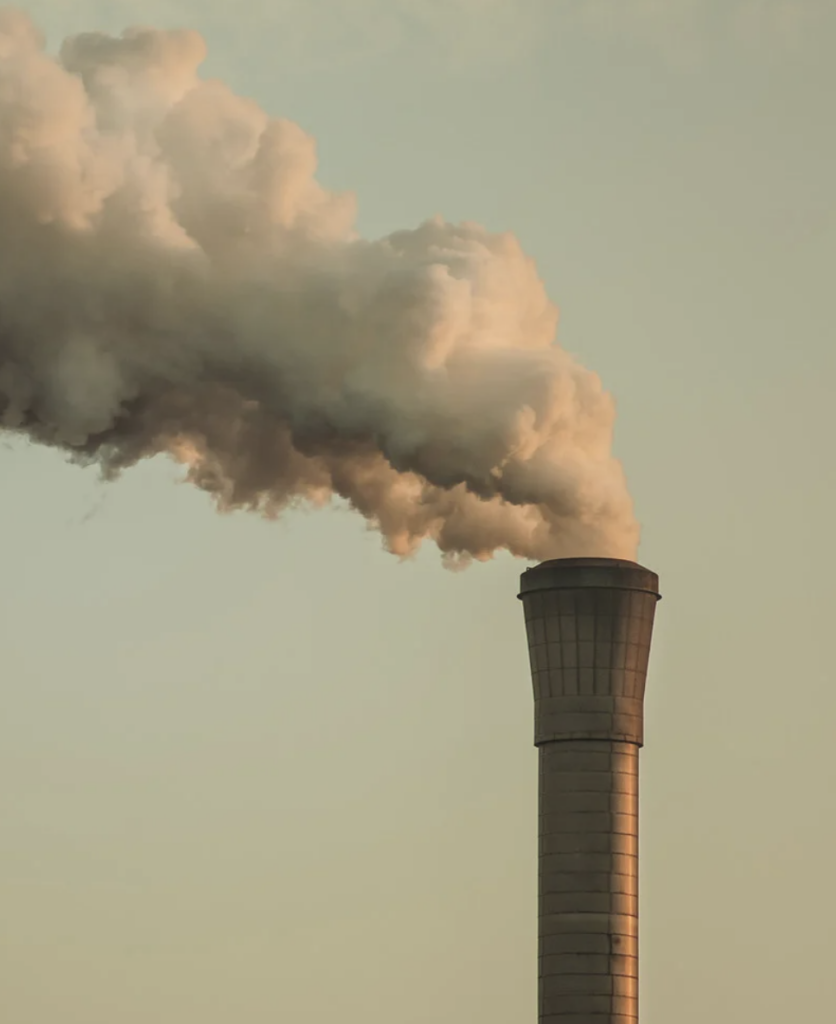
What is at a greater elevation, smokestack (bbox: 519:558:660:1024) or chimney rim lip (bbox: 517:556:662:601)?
chimney rim lip (bbox: 517:556:662:601)

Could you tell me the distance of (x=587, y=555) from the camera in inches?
1913

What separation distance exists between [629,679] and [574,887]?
4.97 meters

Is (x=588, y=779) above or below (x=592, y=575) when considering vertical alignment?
below

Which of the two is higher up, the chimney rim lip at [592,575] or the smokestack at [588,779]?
the chimney rim lip at [592,575]

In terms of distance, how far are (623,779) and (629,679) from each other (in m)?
2.33

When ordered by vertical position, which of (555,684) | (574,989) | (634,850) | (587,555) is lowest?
(574,989)

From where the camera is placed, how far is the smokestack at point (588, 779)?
1815 inches

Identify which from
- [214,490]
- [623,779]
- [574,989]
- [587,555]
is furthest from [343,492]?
[574,989]

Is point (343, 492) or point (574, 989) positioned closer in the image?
point (574, 989)

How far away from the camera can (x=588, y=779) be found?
46750 mm

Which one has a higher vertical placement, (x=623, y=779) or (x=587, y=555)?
(x=587, y=555)

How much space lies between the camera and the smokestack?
46.1m

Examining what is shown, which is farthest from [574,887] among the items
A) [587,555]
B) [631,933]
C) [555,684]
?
[587,555]

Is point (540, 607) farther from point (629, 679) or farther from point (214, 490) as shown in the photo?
point (214, 490)
